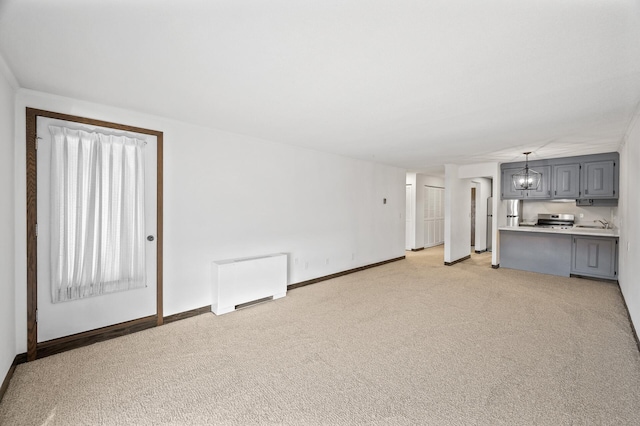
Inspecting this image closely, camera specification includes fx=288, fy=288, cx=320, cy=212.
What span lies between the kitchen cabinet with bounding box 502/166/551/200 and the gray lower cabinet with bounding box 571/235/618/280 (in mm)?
1062

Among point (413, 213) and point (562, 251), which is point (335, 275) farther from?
point (562, 251)

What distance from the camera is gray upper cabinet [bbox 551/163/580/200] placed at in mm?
5598

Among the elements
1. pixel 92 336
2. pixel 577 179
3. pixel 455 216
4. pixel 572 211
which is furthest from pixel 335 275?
pixel 572 211

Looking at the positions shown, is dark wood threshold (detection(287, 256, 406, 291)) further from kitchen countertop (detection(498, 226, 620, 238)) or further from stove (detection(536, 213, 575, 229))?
stove (detection(536, 213, 575, 229))

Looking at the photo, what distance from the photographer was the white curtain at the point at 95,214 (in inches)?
108

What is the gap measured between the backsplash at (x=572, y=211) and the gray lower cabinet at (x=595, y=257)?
0.77 meters

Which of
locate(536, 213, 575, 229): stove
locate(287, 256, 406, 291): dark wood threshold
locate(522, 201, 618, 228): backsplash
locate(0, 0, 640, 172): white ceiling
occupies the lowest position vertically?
locate(287, 256, 406, 291): dark wood threshold

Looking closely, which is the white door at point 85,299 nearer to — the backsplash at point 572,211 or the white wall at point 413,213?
the white wall at point 413,213

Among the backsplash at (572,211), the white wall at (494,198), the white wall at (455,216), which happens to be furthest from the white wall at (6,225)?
the backsplash at (572,211)

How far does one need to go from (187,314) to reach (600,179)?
24.0 feet

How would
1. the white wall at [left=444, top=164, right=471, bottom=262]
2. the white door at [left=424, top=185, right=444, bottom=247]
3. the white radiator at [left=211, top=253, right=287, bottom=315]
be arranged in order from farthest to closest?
the white door at [left=424, top=185, right=444, bottom=247] < the white wall at [left=444, top=164, right=471, bottom=262] < the white radiator at [left=211, top=253, right=287, bottom=315]

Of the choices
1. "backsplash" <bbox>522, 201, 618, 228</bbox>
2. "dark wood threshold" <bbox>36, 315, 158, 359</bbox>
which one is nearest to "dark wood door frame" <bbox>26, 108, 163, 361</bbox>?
"dark wood threshold" <bbox>36, 315, 158, 359</bbox>

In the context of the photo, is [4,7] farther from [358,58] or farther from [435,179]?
[435,179]

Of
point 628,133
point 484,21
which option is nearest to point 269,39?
point 484,21
